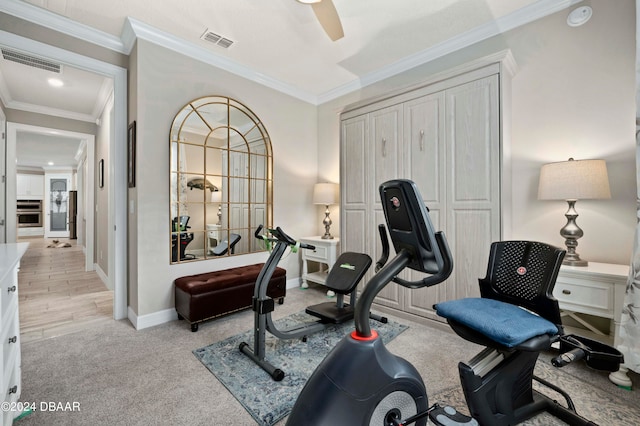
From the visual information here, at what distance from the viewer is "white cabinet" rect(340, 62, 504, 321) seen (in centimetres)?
235

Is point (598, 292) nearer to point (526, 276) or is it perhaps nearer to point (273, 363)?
point (526, 276)

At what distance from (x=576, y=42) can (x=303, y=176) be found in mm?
3125

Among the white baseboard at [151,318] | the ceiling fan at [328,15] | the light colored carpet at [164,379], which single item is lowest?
the light colored carpet at [164,379]

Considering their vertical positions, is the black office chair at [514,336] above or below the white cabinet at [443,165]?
below

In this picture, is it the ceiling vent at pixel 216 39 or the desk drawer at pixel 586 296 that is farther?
the ceiling vent at pixel 216 39

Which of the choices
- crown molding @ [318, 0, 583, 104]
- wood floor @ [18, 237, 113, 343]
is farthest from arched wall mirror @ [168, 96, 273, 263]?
crown molding @ [318, 0, 583, 104]

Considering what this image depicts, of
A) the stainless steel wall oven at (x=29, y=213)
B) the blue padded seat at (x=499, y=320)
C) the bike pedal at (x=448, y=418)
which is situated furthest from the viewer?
the stainless steel wall oven at (x=29, y=213)

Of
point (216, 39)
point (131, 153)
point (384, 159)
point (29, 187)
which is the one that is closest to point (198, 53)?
point (216, 39)

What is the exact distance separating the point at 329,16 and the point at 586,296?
8.46ft

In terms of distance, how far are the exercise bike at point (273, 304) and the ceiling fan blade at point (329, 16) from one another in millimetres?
1492

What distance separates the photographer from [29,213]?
35.6ft

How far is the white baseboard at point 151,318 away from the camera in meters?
2.65

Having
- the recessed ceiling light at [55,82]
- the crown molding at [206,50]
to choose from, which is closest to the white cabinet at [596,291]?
the crown molding at [206,50]

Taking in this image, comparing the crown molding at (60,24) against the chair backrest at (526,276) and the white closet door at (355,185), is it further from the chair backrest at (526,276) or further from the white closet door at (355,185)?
the chair backrest at (526,276)
